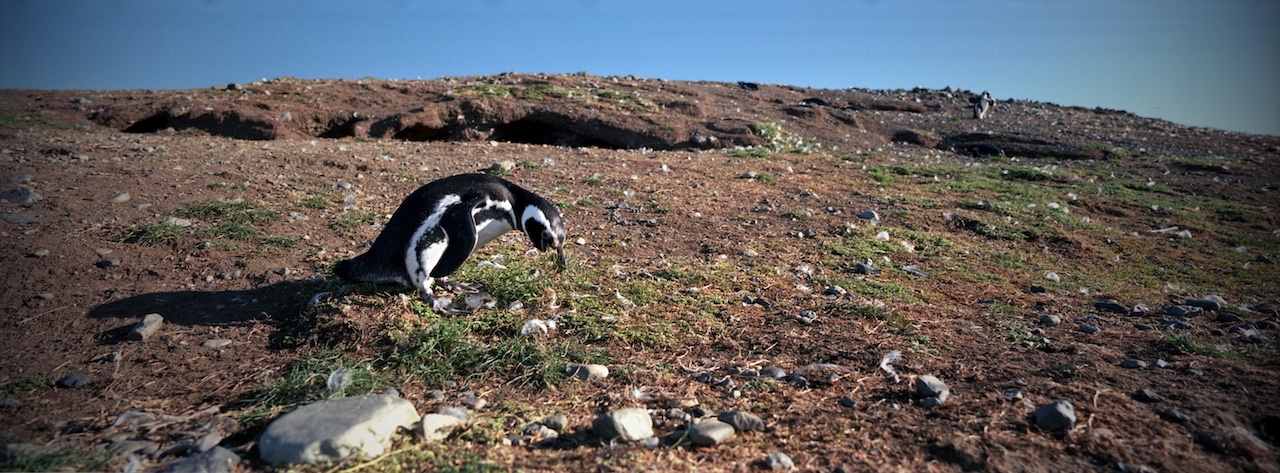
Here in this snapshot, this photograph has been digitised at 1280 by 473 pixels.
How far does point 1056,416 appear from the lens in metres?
2.97

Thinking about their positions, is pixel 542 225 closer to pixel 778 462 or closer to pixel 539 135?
pixel 778 462

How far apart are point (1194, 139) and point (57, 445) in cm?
2483

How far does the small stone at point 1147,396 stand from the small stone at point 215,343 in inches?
196

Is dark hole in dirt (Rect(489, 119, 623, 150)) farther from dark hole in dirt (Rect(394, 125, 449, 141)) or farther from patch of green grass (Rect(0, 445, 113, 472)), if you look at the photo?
patch of green grass (Rect(0, 445, 113, 472))

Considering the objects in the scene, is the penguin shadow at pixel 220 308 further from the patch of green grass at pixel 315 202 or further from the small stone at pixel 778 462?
the small stone at pixel 778 462

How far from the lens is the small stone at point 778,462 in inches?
108

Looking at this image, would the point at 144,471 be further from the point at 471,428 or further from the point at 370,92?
the point at 370,92

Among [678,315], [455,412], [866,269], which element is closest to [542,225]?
[678,315]

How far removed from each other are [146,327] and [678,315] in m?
3.28

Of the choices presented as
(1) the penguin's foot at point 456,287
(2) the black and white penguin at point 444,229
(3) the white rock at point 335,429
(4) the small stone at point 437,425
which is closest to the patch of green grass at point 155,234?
(2) the black and white penguin at point 444,229

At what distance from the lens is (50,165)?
7797 millimetres

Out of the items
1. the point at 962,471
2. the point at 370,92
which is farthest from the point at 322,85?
the point at 962,471

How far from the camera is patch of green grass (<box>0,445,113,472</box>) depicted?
2559 mm

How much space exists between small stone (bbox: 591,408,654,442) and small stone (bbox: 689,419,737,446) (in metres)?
0.20
